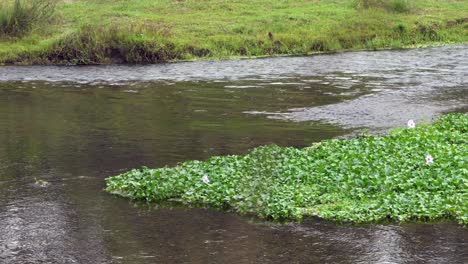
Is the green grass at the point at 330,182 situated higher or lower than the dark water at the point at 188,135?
higher

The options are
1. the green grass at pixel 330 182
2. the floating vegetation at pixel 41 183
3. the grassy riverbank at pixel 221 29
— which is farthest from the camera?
the grassy riverbank at pixel 221 29

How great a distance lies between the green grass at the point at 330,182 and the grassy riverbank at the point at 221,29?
1780cm

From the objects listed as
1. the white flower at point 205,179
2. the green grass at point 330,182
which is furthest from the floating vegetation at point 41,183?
the white flower at point 205,179

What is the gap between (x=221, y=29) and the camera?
115 ft

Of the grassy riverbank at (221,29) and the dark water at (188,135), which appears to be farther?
the grassy riverbank at (221,29)

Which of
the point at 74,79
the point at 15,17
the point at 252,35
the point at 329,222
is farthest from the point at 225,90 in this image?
the point at 329,222

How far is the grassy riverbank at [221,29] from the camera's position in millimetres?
31672

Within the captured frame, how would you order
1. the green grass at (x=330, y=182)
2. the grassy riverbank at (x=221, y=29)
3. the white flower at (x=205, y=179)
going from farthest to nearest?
the grassy riverbank at (x=221, y=29) < the white flower at (x=205, y=179) < the green grass at (x=330, y=182)

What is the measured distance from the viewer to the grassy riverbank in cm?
3167

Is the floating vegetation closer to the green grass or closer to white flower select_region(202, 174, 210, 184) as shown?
the green grass

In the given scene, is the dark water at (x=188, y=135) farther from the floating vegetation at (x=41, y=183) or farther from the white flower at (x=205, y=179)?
the white flower at (x=205, y=179)

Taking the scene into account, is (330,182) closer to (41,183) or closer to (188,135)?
(41,183)

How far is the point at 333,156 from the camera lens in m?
14.4

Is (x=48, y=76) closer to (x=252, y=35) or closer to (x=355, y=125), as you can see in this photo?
(x=252, y=35)
